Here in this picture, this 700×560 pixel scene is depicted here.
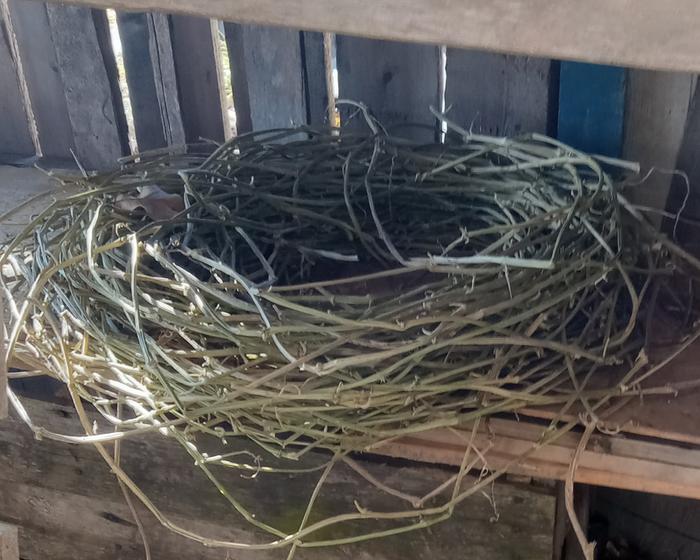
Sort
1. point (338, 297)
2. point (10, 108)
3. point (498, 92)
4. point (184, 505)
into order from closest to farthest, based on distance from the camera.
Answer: point (338, 297)
point (184, 505)
point (498, 92)
point (10, 108)

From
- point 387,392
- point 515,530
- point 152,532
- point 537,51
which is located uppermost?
point 537,51

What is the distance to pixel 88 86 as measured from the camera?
1.37m

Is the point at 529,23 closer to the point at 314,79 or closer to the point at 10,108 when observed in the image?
the point at 314,79

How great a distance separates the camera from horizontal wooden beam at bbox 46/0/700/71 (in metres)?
0.37

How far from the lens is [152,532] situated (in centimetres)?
108

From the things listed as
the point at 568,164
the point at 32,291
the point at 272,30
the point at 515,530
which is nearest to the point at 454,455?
the point at 515,530

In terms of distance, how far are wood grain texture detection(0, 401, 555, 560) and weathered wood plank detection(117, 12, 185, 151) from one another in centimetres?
49

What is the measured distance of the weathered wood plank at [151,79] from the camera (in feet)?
4.23

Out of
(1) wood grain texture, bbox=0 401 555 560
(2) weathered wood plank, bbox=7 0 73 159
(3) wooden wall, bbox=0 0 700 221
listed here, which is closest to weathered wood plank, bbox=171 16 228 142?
(3) wooden wall, bbox=0 0 700 221

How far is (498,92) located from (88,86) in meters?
0.66

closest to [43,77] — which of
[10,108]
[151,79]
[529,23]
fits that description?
[10,108]

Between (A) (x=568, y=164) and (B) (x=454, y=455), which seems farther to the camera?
(A) (x=568, y=164)

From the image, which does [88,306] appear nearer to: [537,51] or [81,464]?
[81,464]

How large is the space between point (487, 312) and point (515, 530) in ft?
0.92
